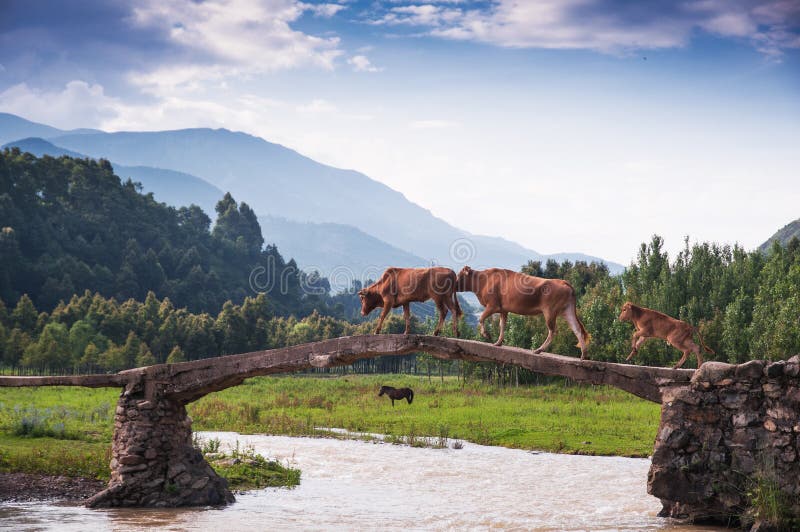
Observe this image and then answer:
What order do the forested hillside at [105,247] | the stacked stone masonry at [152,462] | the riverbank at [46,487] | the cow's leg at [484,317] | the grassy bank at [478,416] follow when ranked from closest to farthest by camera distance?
the cow's leg at [484,317]
the stacked stone masonry at [152,462]
the riverbank at [46,487]
the grassy bank at [478,416]
the forested hillside at [105,247]

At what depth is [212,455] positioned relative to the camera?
69.7 feet

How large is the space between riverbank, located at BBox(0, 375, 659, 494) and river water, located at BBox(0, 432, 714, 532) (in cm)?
269

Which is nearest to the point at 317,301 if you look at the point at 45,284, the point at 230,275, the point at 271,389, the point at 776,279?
the point at 230,275

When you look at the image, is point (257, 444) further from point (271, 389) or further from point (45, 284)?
point (45, 284)

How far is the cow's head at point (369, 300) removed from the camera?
1491cm

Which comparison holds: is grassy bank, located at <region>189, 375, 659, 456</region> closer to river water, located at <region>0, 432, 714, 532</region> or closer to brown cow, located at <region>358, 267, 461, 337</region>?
river water, located at <region>0, 432, 714, 532</region>

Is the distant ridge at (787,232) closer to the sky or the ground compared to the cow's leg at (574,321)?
closer to the sky

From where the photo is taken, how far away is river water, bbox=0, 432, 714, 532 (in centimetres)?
1466

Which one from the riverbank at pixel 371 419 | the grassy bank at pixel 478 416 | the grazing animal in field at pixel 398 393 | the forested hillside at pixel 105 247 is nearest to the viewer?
the riverbank at pixel 371 419

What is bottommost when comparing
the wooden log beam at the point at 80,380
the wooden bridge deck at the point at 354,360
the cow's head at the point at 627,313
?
the wooden log beam at the point at 80,380

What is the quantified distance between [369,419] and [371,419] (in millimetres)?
83

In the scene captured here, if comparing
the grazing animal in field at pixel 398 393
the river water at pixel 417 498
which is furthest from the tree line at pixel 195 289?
the river water at pixel 417 498

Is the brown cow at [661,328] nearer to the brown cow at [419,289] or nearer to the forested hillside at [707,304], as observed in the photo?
the brown cow at [419,289]

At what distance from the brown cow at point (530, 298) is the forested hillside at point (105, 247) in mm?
85175
